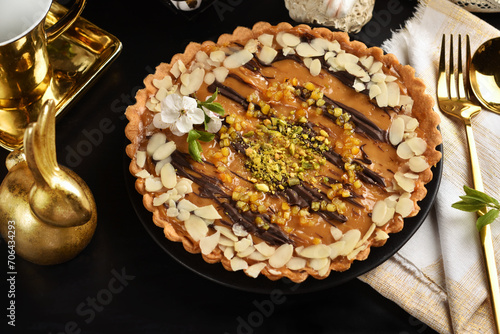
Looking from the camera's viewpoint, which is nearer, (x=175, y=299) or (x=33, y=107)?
(x=175, y=299)

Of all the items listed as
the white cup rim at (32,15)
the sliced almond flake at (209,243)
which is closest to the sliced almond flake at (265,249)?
the sliced almond flake at (209,243)

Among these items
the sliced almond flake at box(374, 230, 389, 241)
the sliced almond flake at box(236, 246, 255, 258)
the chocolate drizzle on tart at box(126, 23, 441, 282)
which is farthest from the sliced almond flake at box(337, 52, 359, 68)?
the sliced almond flake at box(236, 246, 255, 258)

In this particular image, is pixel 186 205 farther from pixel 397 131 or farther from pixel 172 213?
pixel 397 131

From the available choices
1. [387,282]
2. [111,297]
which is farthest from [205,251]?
[387,282]

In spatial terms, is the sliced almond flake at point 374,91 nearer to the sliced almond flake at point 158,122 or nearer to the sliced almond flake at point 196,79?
the sliced almond flake at point 196,79

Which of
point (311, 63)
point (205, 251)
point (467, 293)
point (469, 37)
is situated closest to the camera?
point (205, 251)

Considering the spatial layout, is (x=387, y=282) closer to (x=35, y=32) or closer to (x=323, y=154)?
(x=323, y=154)

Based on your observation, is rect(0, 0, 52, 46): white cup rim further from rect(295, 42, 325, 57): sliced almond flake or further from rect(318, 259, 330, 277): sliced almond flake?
rect(318, 259, 330, 277): sliced almond flake
